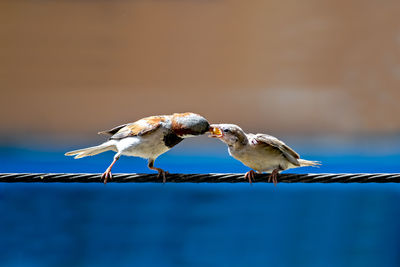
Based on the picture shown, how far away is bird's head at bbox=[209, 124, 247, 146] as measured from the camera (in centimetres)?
361

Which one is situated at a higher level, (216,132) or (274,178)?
(216,132)

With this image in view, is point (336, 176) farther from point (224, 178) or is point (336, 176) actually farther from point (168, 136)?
point (168, 136)

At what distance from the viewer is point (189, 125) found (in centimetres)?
367

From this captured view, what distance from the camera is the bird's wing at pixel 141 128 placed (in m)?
3.74

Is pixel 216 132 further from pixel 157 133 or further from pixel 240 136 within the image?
pixel 157 133

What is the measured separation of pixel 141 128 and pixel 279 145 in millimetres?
1068

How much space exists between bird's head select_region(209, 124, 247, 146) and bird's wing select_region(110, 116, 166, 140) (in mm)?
443

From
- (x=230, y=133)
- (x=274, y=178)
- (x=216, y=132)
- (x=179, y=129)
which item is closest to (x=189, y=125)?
(x=179, y=129)

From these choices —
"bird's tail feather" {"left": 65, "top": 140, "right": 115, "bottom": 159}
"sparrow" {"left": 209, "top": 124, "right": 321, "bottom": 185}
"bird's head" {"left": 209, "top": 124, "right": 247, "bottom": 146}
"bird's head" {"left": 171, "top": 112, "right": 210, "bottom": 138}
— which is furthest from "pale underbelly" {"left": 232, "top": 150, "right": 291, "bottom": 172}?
"bird's tail feather" {"left": 65, "top": 140, "right": 115, "bottom": 159}

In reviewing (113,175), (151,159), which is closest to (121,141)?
(151,159)

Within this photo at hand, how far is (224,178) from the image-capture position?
301 cm

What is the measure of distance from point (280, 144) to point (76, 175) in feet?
4.98

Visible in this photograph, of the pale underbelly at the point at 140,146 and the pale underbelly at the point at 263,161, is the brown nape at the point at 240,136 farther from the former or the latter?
the pale underbelly at the point at 140,146

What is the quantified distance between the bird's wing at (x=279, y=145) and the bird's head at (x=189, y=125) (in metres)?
0.41
